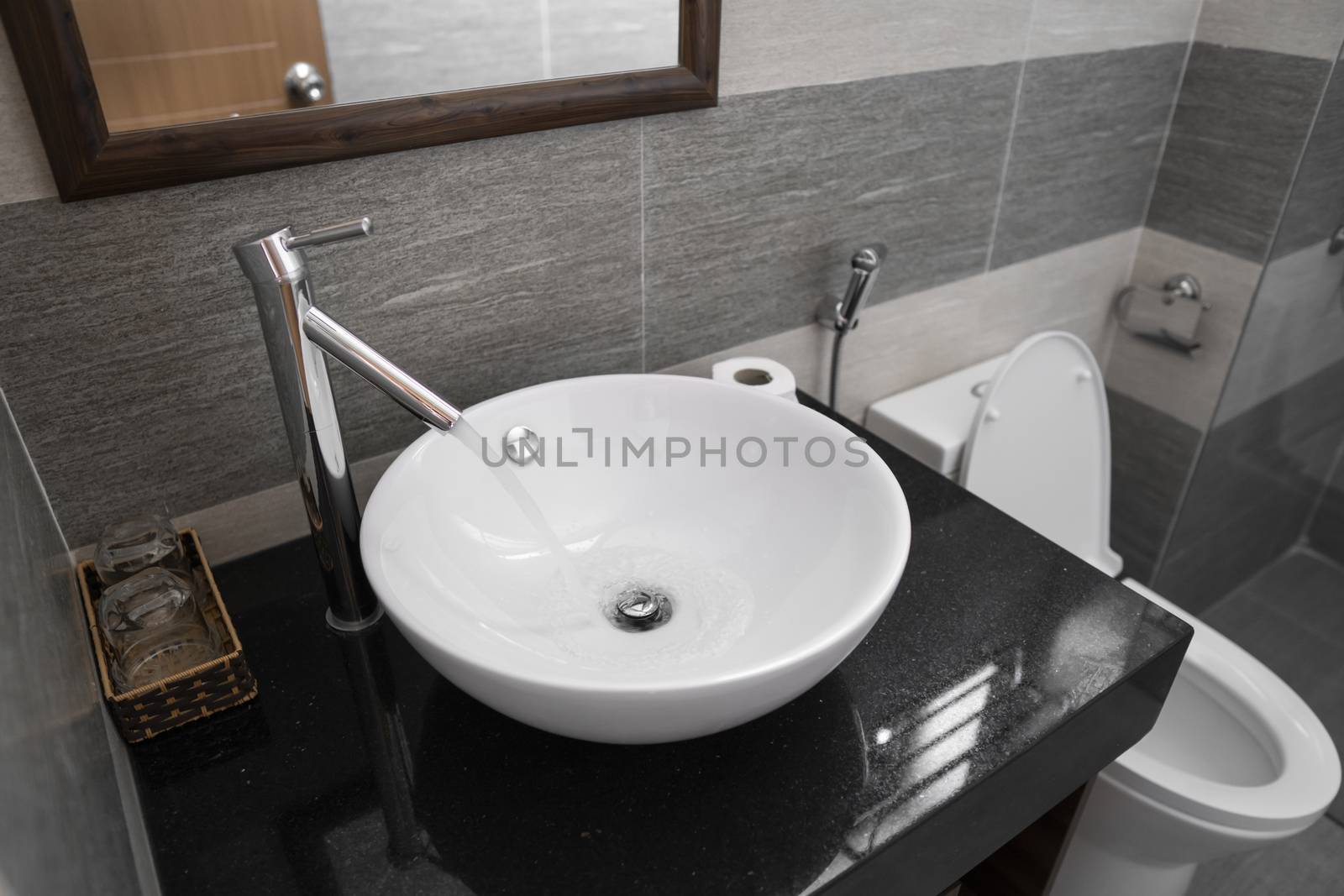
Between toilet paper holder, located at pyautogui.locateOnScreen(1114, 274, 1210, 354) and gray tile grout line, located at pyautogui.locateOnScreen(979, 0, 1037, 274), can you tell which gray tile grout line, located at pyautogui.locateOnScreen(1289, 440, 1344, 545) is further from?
gray tile grout line, located at pyautogui.locateOnScreen(979, 0, 1037, 274)

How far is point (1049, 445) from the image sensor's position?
157 cm

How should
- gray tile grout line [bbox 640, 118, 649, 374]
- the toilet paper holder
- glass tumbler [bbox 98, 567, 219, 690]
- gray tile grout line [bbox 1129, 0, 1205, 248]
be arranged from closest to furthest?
glass tumbler [bbox 98, 567, 219, 690] → gray tile grout line [bbox 640, 118, 649, 374] → gray tile grout line [bbox 1129, 0, 1205, 248] → the toilet paper holder

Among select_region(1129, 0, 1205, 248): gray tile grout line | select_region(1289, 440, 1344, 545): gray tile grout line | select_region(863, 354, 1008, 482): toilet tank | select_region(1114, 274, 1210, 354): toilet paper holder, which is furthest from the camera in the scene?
select_region(1289, 440, 1344, 545): gray tile grout line

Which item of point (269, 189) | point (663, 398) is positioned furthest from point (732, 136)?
point (269, 189)

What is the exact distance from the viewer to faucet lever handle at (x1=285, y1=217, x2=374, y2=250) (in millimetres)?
770

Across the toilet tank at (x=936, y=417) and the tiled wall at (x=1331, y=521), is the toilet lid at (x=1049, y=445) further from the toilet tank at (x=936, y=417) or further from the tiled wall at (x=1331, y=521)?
the tiled wall at (x=1331, y=521)

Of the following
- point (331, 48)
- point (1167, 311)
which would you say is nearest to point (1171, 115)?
point (1167, 311)

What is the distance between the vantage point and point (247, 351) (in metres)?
0.96

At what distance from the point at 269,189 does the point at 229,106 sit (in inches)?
3.1

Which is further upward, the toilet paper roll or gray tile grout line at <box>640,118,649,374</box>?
gray tile grout line at <box>640,118,649,374</box>

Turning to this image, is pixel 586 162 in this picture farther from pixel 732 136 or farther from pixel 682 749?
pixel 682 749

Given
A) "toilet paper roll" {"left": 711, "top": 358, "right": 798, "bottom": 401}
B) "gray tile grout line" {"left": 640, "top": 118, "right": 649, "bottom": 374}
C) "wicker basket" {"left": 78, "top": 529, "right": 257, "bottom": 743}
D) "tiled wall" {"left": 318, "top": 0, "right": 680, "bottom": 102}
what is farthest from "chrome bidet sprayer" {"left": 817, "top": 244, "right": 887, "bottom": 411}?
"wicker basket" {"left": 78, "top": 529, "right": 257, "bottom": 743}

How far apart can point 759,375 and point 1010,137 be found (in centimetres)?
60

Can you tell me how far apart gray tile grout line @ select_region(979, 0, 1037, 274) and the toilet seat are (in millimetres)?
591
